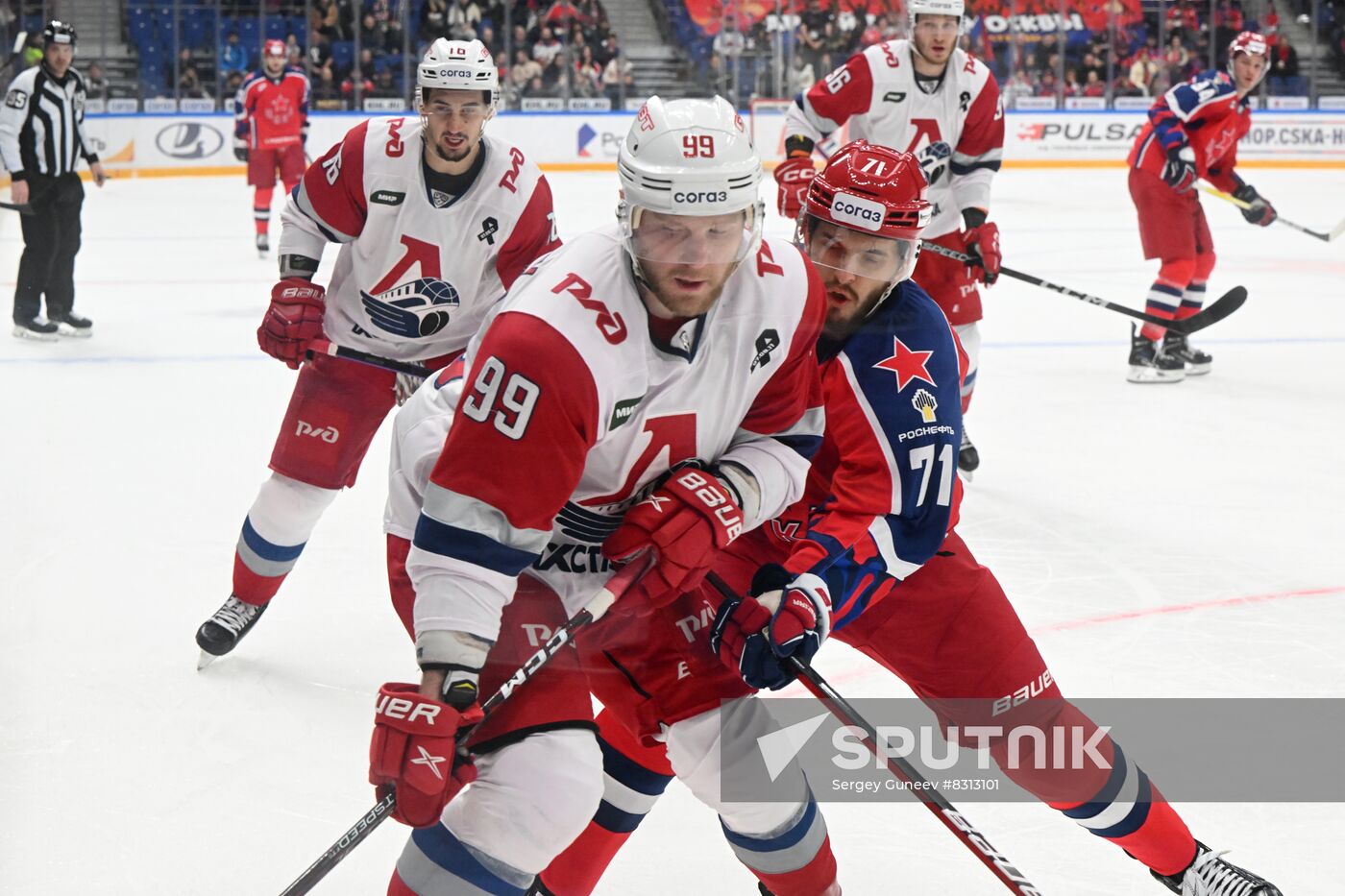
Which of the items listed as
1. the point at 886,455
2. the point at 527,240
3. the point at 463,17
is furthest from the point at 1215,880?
the point at 463,17

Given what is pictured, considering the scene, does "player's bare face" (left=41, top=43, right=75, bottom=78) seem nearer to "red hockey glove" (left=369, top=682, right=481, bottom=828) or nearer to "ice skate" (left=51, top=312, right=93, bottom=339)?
"ice skate" (left=51, top=312, right=93, bottom=339)

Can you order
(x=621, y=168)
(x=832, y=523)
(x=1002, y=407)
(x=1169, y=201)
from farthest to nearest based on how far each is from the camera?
(x=1169, y=201), (x=1002, y=407), (x=832, y=523), (x=621, y=168)

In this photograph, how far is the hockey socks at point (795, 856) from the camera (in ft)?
5.98

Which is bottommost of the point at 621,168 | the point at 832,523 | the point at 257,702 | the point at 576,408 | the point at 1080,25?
the point at 257,702

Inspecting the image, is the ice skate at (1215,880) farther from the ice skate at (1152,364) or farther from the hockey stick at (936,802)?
the ice skate at (1152,364)

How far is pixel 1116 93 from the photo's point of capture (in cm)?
1409

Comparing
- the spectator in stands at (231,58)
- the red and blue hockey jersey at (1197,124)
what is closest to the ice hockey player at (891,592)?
the red and blue hockey jersey at (1197,124)

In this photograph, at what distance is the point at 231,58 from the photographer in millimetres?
13195

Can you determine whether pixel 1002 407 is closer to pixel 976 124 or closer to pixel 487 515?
pixel 976 124

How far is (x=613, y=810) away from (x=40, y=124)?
5.44 meters

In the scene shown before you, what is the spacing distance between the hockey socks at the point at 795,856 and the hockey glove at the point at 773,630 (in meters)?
0.19

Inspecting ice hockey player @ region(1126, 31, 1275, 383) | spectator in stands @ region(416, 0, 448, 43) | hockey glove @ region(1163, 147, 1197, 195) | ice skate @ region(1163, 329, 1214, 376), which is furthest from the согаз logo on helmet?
ice skate @ region(1163, 329, 1214, 376)

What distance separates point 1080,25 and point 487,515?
46.2 ft

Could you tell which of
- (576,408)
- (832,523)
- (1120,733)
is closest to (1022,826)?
(1120,733)
